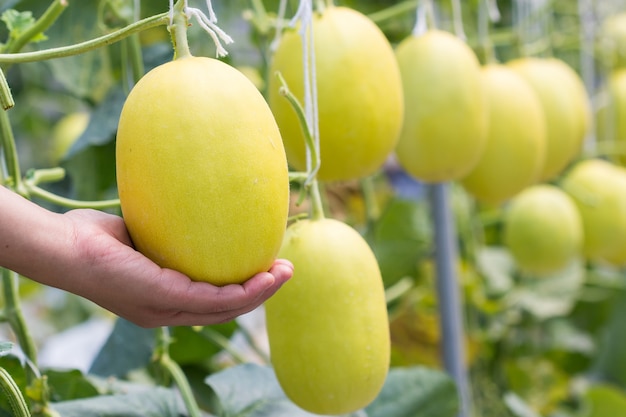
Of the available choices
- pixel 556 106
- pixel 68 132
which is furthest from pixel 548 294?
pixel 68 132

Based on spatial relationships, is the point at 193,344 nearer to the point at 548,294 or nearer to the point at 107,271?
the point at 107,271

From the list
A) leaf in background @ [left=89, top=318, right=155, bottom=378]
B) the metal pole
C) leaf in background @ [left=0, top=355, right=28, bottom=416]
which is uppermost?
leaf in background @ [left=0, top=355, right=28, bottom=416]

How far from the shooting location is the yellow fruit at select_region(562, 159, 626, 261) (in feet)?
3.76

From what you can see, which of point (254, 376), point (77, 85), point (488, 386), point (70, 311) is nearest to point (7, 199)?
point (254, 376)

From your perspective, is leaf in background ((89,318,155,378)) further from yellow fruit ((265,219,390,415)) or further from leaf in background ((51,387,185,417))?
yellow fruit ((265,219,390,415))

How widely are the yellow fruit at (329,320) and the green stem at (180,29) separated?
0.17 metres

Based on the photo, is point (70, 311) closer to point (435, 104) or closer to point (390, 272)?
point (390, 272)

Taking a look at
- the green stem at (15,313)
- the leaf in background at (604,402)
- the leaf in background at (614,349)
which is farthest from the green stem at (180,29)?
the leaf in background at (614,349)

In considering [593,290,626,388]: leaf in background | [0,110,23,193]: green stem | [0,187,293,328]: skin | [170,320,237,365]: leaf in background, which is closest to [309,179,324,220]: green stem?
[0,187,293,328]: skin

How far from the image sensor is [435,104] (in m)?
0.76

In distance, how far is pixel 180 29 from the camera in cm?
46

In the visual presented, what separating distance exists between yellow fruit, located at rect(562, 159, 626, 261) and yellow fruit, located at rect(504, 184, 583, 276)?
1 cm

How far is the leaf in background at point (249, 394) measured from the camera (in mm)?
667

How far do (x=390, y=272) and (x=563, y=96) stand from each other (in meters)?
0.33
